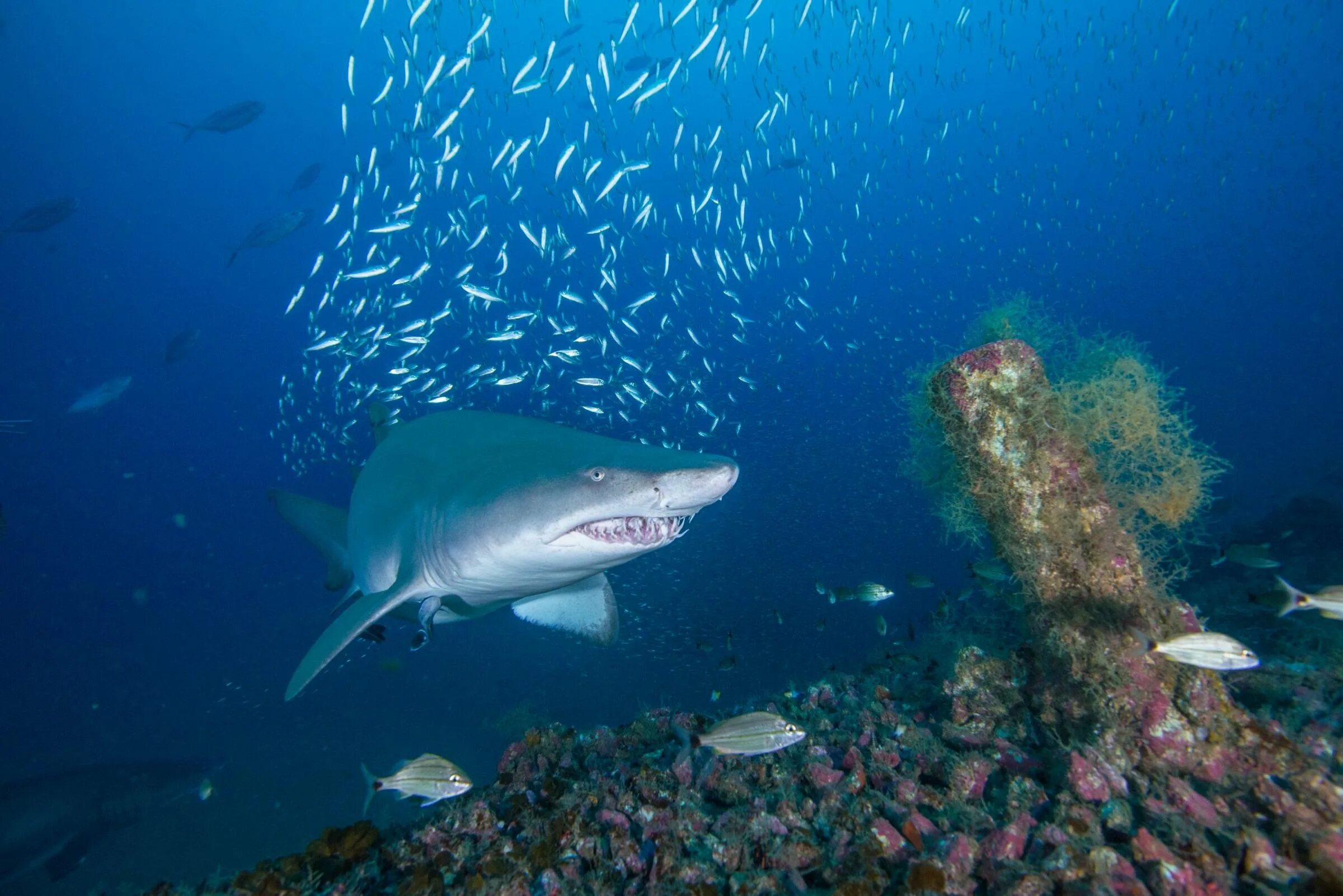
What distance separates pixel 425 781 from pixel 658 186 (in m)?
105

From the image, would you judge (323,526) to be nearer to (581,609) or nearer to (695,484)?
(581,609)

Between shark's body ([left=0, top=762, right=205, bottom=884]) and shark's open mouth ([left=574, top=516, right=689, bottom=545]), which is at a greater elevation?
shark's open mouth ([left=574, top=516, right=689, bottom=545])

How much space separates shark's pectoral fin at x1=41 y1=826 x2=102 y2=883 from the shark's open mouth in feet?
47.7

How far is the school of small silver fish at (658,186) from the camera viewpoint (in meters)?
12.2

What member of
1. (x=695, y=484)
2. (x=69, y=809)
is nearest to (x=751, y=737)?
(x=695, y=484)

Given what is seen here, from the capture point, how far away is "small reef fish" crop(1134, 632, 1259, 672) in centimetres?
279

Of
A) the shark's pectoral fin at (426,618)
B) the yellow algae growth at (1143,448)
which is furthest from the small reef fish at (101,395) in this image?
the yellow algae growth at (1143,448)

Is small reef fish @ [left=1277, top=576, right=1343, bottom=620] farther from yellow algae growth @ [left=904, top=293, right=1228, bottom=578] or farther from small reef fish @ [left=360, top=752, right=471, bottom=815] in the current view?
small reef fish @ [left=360, top=752, right=471, bottom=815]

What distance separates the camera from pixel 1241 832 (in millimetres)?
2330

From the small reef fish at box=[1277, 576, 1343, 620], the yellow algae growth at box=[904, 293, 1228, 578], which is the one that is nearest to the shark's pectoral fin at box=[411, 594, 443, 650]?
the yellow algae growth at box=[904, 293, 1228, 578]

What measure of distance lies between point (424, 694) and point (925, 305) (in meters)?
130

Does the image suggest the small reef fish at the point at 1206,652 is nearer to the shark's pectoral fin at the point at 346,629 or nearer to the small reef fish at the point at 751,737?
the small reef fish at the point at 751,737

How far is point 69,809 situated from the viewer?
11539 millimetres

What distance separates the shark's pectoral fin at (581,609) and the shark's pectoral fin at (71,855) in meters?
12.5
